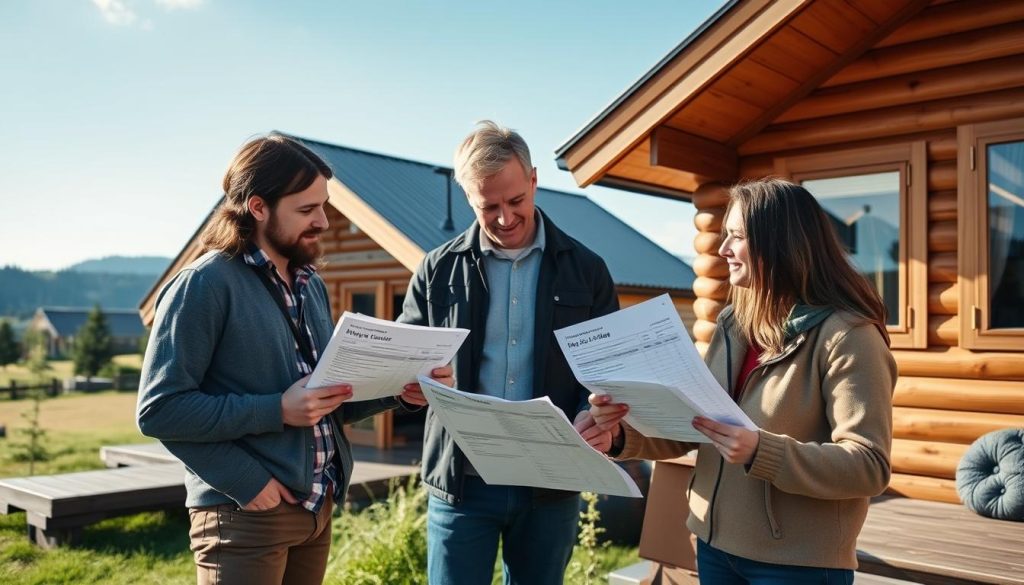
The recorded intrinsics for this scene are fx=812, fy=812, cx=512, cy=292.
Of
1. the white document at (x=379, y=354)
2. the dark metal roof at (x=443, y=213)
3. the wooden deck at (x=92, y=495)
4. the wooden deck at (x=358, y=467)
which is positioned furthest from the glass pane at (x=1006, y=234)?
the dark metal roof at (x=443, y=213)

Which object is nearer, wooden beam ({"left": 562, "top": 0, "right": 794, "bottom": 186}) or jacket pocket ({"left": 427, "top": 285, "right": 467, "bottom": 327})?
jacket pocket ({"left": 427, "top": 285, "right": 467, "bottom": 327})

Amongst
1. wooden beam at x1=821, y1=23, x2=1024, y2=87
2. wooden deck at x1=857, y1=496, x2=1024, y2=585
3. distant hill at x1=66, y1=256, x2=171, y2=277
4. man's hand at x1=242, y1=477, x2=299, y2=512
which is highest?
distant hill at x1=66, y1=256, x2=171, y2=277

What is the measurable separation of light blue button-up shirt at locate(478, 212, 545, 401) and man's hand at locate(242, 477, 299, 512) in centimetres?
70

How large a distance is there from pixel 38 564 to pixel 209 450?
557 centimetres

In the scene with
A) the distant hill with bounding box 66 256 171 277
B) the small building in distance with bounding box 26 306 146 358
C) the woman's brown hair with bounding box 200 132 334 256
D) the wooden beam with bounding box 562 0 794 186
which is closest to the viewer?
the woman's brown hair with bounding box 200 132 334 256

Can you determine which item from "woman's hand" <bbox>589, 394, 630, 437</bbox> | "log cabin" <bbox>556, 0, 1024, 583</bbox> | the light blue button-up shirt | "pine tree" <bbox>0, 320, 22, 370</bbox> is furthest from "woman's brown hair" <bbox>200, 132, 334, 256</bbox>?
"pine tree" <bbox>0, 320, 22, 370</bbox>

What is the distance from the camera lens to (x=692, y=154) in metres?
5.30

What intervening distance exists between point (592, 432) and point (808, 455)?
59cm

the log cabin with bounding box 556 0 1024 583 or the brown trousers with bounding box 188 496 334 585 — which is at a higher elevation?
the log cabin with bounding box 556 0 1024 583

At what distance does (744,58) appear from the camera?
4785mm

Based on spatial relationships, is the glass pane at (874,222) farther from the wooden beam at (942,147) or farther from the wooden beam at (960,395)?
the wooden beam at (960,395)

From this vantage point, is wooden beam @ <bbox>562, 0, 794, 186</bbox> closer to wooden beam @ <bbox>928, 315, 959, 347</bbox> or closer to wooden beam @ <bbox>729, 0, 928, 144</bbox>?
wooden beam @ <bbox>729, 0, 928, 144</bbox>

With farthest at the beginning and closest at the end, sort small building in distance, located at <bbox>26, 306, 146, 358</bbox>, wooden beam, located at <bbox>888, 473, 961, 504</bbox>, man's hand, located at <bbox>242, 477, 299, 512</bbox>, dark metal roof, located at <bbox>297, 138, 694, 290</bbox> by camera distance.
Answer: small building in distance, located at <bbox>26, 306, 146, 358</bbox>
dark metal roof, located at <bbox>297, 138, 694, 290</bbox>
wooden beam, located at <bbox>888, 473, 961, 504</bbox>
man's hand, located at <bbox>242, 477, 299, 512</bbox>

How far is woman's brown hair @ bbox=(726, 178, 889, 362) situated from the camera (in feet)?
6.70
